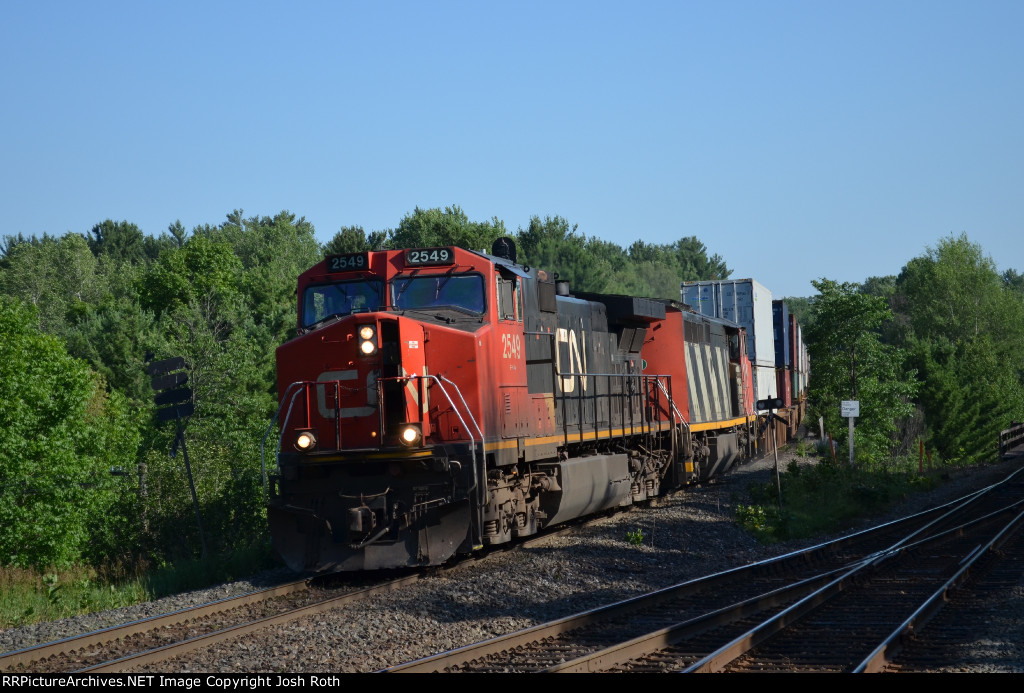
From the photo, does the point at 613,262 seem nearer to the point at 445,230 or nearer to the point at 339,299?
the point at 445,230

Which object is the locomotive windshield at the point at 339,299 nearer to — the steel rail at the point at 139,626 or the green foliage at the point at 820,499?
the steel rail at the point at 139,626

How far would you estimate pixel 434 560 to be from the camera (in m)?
10.7

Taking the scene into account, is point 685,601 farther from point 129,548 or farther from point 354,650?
point 129,548

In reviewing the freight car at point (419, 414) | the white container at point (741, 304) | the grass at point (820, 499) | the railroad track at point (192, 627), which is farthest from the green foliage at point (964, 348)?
the railroad track at point (192, 627)

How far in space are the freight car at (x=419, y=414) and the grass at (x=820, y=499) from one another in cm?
381

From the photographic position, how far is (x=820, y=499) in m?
18.7

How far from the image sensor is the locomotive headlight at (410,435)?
34.6ft

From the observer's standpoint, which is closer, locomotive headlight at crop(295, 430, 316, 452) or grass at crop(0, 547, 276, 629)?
locomotive headlight at crop(295, 430, 316, 452)

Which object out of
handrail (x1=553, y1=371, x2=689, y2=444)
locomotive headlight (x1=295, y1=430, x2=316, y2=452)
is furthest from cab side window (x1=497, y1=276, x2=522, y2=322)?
locomotive headlight (x1=295, y1=430, x2=316, y2=452)

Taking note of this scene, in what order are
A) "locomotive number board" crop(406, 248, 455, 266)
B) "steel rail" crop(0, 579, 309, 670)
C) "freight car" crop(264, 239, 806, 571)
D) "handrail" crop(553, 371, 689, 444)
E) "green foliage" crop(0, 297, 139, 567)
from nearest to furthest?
"steel rail" crop(0, 579, 309, 670), "freight car" crop(264, 239, 806, 571), "locomotive number board" crop(406, 248, 455, 266), "handrail" crop(553, 371, 689, 444), "green foliage" crop(0, 297, 139, 567)

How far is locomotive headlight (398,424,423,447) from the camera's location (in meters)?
10.5

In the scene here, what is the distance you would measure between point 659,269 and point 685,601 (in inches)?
4567

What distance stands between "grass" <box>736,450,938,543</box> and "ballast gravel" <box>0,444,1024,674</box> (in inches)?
19.5

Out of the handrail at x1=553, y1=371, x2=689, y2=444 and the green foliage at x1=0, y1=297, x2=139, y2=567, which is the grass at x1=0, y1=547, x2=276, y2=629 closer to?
the handrail at x1=553, y1=371, x2=689, y2=444
